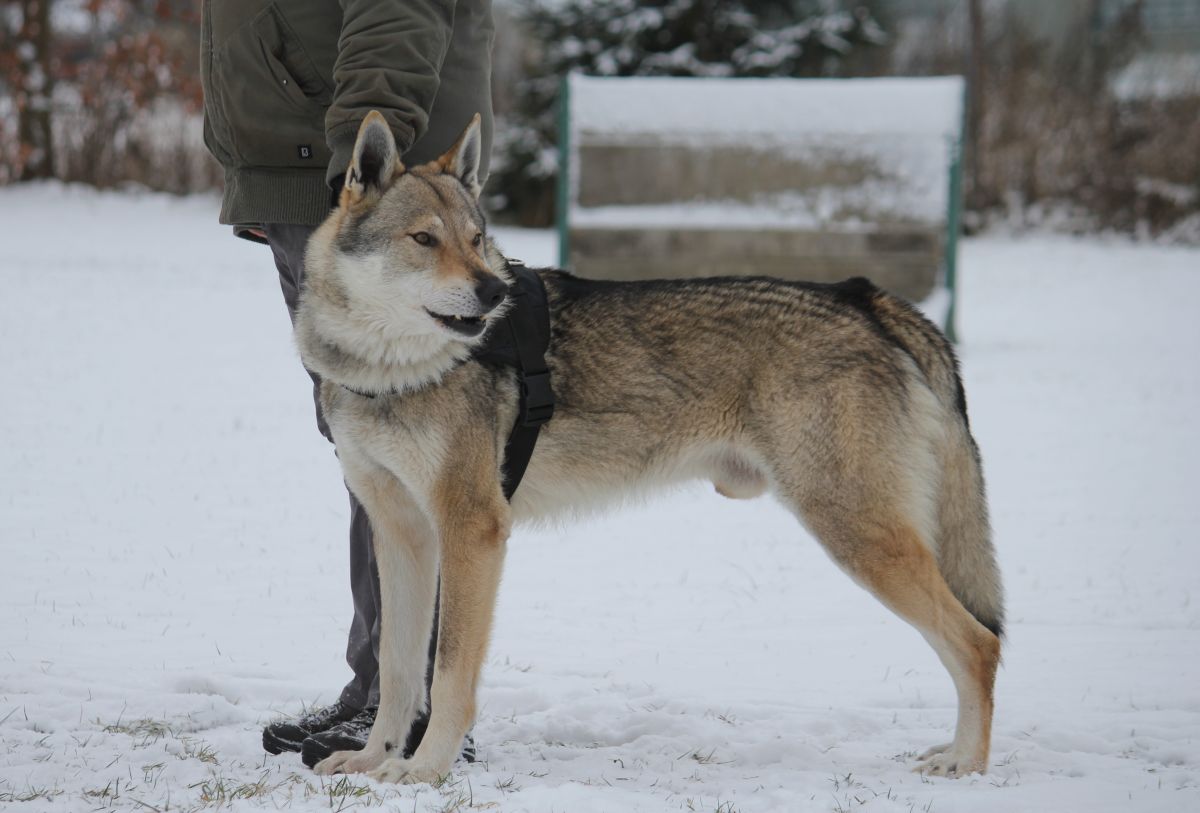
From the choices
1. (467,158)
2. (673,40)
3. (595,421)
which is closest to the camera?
(467,158)

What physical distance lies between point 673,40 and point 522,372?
721 inches

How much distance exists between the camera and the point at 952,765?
3.45 metres

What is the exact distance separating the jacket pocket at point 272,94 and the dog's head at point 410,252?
27 cm

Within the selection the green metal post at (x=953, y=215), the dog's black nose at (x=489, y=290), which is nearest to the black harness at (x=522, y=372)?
the dog's black nose at (x=489, y=290)

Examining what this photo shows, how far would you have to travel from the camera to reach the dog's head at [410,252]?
315 centimetres

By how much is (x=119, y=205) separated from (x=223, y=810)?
18.8m

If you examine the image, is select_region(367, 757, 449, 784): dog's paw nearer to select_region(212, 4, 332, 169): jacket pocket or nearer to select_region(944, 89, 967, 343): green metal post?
select_region(212, 4, 332, 169): jacket pocket

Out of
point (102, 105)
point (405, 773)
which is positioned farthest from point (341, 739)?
point (102, 105)

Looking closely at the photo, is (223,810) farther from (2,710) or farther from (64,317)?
(64,317)

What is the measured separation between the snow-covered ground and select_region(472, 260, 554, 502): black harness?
34.7 inches

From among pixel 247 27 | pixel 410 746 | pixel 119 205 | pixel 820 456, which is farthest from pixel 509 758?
pixel 119 205

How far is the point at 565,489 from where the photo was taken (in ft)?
11.6

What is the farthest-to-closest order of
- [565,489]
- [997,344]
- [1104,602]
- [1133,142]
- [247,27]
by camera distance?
[1133,142]
[997,344]
[1104,602]
[565,489]
[247,27]

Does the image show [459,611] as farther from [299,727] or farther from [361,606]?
[299,727]
